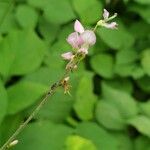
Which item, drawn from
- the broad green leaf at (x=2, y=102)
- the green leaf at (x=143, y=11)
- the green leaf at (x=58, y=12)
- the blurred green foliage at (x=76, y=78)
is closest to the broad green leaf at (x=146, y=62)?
the blurred green foliage at (x=76, y=78)

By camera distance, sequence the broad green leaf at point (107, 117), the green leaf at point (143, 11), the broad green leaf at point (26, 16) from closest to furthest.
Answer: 1. the broad green leaf at point (107, 117)
2. the broad green leaf at point (26, 16)
3. the green leaf at point (143, 11)

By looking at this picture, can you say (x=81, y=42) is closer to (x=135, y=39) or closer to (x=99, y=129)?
(x=99, y=129)

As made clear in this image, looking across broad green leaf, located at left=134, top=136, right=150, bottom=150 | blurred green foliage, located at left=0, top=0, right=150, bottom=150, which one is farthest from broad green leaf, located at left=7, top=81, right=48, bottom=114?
broad green leaf, located at left=134, top=136, right=150, bottom=150

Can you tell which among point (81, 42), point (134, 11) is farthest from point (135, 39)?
point (81, 42)

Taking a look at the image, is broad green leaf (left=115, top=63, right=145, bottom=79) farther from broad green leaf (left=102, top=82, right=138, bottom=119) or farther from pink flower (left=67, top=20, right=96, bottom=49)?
pink flower (left=67, top=20, right=96, bottom=49)

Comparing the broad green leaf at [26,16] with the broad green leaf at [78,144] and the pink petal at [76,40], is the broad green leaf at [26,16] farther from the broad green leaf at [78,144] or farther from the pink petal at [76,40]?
the pink petal at [76,40]

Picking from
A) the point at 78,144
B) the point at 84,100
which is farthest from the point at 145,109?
the point at 78,144
